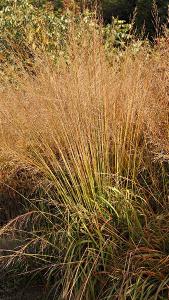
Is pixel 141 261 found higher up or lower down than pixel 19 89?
lower down

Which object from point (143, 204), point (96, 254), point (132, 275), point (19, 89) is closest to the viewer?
point (132, 275)

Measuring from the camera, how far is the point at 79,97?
3486mm

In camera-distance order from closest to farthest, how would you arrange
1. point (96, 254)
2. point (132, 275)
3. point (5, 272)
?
point (132, 275) < point (96, 254) < point (5, 272)

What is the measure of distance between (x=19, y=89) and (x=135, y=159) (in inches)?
62.3

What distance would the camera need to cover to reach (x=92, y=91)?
353 centimetres

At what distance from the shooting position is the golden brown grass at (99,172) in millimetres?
3018

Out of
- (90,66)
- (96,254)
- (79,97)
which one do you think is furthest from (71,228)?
(90,66)

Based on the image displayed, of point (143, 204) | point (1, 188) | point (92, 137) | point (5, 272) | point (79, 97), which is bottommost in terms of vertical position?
point (5, 272)

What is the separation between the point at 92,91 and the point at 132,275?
1340mm

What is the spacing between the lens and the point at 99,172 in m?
3.44

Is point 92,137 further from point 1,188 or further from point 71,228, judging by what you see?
point 1,188

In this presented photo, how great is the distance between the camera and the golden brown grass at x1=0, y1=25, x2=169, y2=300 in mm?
3018

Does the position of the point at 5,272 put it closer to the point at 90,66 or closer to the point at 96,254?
the point at 96,254

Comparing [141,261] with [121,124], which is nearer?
[141,261]
